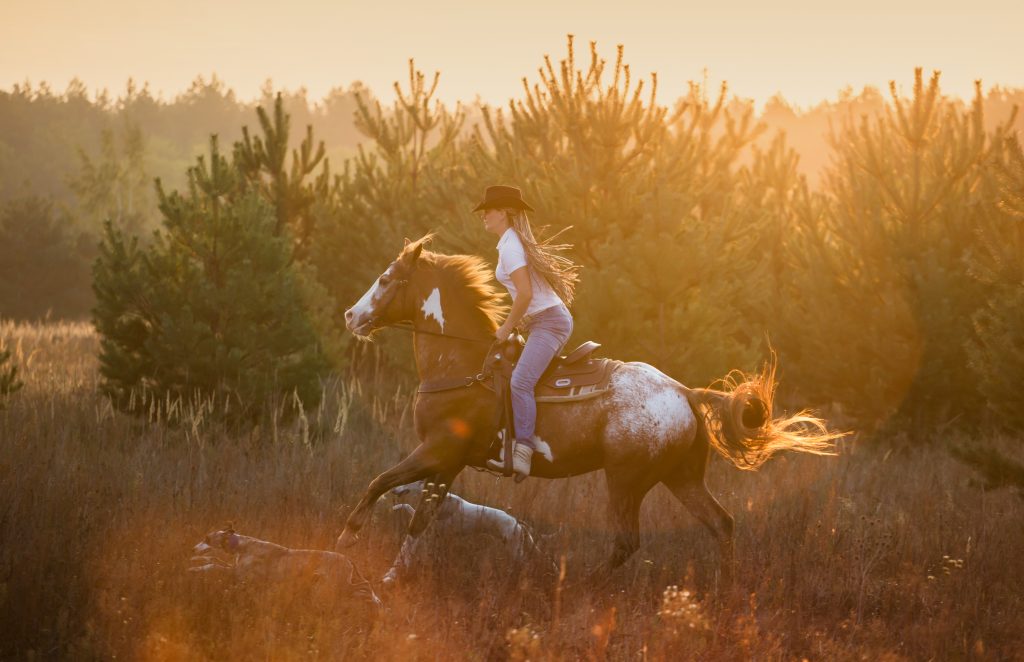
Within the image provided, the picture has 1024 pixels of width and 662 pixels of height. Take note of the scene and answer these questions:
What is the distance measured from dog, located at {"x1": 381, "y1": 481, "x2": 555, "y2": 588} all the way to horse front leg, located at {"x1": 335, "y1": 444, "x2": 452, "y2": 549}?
0.13 m

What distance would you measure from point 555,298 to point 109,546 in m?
3.19

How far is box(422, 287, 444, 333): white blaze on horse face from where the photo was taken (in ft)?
21.9

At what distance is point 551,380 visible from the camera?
21.0 feet

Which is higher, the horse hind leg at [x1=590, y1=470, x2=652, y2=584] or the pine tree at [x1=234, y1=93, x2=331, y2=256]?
the pine tree at [x1=234, y1=93, x2=331, y2=256]

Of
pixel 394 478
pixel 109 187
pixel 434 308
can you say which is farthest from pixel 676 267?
pixel 109 187

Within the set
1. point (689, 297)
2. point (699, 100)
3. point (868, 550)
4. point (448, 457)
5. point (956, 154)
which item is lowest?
point (868, 550)

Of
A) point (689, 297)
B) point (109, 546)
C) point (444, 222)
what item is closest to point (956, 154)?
point (689, 297)

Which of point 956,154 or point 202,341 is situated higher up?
point 956,154

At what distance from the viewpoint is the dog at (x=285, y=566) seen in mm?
5293

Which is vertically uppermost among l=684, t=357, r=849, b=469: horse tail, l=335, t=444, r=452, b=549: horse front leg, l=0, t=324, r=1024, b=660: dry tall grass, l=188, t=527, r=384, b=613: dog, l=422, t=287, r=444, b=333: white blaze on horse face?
l=422, t=287, r=444, b=333: white blaze on horse face

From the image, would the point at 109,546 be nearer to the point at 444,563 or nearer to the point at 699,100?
the point at 444,563

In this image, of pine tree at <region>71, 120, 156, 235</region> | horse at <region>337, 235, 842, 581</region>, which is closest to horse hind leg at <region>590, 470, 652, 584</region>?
horse at <region>337, 235, 842, 581</region>

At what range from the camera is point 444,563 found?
19.7 feet

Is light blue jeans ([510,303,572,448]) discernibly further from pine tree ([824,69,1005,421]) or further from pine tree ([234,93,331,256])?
pine tree ([234,93,331,256])
